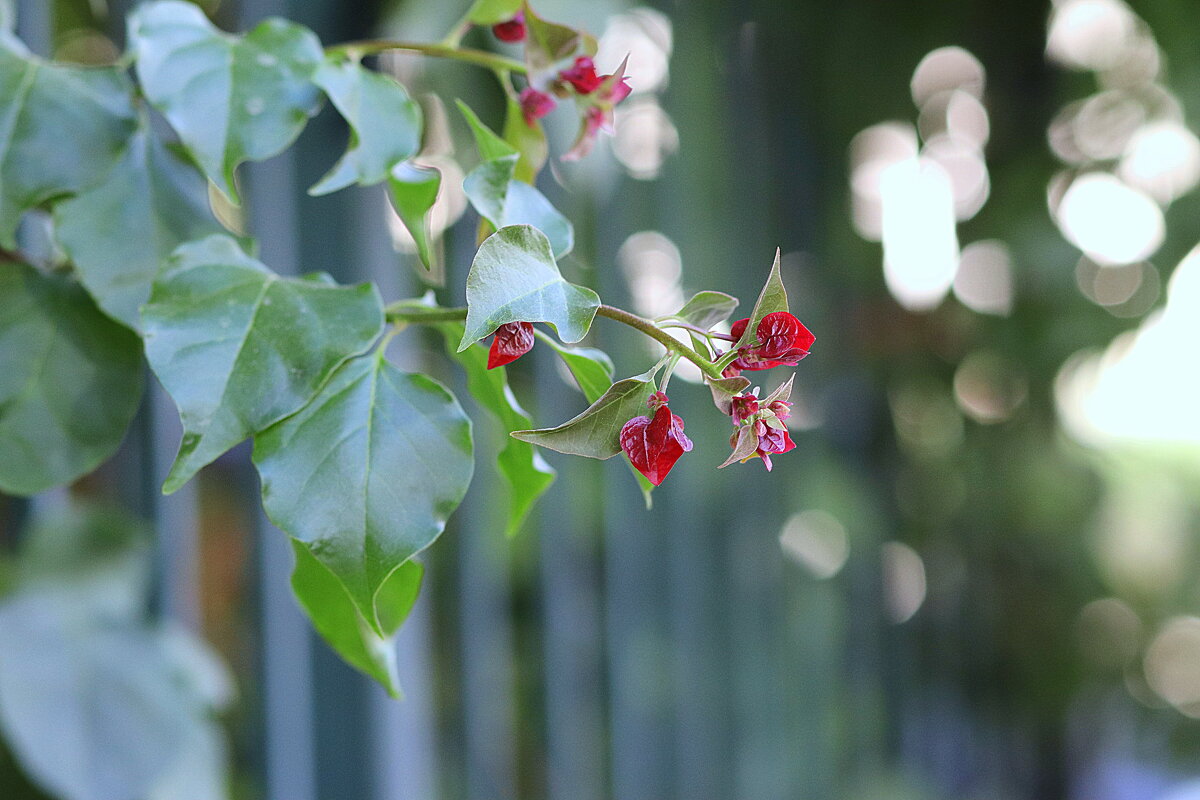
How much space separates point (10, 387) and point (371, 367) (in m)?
0.13

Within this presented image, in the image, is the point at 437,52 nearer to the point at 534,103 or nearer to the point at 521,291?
the point at 534,103

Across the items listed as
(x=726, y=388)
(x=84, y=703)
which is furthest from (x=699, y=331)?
(x=84, y=703)

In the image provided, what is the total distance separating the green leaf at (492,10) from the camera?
30 centimetres

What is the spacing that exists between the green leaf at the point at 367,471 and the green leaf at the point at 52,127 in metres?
0.12

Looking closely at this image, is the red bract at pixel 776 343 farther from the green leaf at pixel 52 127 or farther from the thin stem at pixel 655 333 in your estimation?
the green leaf at pixel 52 127

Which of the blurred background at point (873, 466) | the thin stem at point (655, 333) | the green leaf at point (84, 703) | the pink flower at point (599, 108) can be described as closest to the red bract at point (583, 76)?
the pink flower at point (599, 108)

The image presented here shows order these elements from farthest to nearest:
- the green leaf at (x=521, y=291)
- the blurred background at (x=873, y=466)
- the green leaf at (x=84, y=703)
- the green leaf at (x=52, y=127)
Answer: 1. the blurred background at (x=873, y=466)
2. the green leaf at (x=84, y=703)
3. the green leaf at (x=52, y=127)
4. the green leaf at (x=521, y=291)

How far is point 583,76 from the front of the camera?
0.89ft

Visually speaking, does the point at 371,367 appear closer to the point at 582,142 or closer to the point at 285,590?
the point at 582,142

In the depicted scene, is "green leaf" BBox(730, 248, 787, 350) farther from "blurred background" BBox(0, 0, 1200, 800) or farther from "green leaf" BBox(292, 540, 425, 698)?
"blurred background" BBox(0, 0, 1200, 800)

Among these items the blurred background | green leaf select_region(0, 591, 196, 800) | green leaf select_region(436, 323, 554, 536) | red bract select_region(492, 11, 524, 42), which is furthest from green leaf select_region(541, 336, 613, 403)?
the blurred background

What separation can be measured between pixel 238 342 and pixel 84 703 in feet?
0.94

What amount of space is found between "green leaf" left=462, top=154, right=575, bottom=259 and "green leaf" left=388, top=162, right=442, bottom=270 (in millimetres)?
46

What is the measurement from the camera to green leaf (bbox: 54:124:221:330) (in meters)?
0.28
